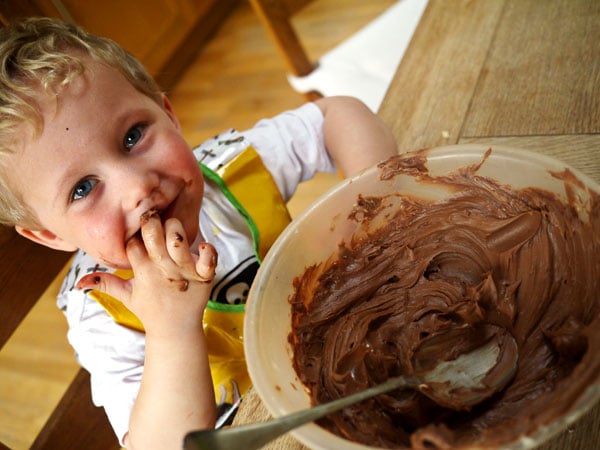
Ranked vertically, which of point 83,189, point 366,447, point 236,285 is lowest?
point 236,285

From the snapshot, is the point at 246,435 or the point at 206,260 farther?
the point at 206,260

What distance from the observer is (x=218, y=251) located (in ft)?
3.21

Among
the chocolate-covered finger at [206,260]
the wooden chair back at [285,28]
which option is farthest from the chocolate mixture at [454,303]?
the wooden chair back at [285,28]

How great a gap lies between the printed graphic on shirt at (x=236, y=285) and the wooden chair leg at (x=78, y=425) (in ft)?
0.94

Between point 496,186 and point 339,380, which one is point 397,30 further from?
point 339,380

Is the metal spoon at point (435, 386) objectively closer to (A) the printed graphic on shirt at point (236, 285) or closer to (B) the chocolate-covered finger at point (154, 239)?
(B) the chocolate-covered finger at point (154, 239)

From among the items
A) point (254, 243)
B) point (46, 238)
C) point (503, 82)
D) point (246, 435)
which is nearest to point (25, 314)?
point (46, 238)

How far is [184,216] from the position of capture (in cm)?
81

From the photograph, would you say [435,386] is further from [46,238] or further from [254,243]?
[46,238]

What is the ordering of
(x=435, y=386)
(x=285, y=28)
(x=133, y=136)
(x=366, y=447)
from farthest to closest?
(x=285, y=28) → (x=133, y=136) → (x=435, y=386) → (x=366, y=447)

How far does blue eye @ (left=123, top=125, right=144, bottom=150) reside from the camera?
0.75 m

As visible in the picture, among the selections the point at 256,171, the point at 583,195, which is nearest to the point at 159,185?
the point at 256,171

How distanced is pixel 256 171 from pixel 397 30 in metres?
0.90

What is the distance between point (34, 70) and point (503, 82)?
0.77m
